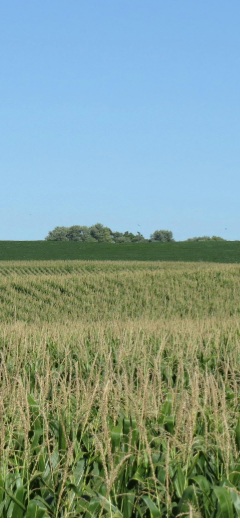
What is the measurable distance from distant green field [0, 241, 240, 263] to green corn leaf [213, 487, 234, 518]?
159ft

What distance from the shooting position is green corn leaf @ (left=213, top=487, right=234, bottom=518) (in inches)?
168

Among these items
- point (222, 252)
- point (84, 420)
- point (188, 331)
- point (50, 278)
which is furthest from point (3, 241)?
point (84, 420)

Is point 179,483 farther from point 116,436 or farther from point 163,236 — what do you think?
point 163,236

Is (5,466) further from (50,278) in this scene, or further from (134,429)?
(50,278)

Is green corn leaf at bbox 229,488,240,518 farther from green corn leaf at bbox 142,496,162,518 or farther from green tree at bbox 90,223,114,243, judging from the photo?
green tree at bbox 90,223,114,243

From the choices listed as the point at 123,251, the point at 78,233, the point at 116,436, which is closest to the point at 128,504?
the point at 116,436

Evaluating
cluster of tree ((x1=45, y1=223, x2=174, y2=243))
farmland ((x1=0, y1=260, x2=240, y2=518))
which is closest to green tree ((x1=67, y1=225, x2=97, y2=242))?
cluster of tree ((x1=45, y1=223, x2=174, y2=243))

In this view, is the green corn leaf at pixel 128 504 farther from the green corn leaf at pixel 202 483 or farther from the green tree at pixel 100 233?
the green tree at pixel 100 233

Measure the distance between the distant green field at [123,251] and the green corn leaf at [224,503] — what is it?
159ft

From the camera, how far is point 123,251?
57.0m

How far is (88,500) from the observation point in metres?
4.63

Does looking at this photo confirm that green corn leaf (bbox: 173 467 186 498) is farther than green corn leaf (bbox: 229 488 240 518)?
Yes

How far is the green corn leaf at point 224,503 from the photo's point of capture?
4266mm

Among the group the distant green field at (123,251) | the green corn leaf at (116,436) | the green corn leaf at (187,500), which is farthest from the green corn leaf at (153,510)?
the distant green field at (123,251)
